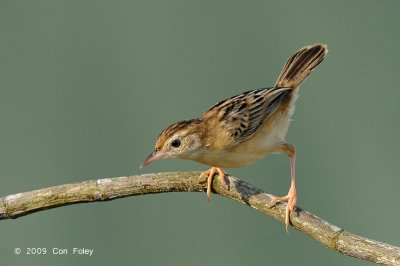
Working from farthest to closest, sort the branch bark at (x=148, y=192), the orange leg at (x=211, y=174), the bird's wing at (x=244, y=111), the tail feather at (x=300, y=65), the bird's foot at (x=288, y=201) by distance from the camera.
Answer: the tail feather at (x=300, y=65), the bird's wing at (x=244, y=111), the orange leg at (x=211, y=174), the bird's foot at (x=288, y=201), the branch bark at (x=148, y=192)

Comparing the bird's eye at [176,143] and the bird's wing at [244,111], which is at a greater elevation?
Result: the bird's wing at [244,111]

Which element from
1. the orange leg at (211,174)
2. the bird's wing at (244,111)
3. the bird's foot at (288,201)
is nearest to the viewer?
the bird's foot at (288,201)

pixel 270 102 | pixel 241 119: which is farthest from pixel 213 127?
pixel 270 102

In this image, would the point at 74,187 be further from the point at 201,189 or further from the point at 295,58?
the point at 295,58

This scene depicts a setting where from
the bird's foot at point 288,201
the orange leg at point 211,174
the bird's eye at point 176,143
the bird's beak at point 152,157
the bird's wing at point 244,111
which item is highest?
the bird's wing at point 244,111

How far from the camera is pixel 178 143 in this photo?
192 inches

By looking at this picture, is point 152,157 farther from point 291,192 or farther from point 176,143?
point 291,192

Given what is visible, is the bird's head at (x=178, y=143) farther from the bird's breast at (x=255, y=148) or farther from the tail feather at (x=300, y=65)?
the tail feather at (x=300, y=65)

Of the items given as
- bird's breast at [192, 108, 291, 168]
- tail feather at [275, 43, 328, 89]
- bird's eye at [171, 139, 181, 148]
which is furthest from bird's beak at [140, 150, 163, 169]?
tail feather at [275, 43, 328, 89]

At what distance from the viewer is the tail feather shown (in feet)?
19.6

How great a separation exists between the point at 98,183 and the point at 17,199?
54cm

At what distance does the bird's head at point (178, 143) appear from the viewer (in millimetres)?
4820

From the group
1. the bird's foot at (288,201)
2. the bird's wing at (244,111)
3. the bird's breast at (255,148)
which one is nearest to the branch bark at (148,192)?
the bird's foot at (288,201)

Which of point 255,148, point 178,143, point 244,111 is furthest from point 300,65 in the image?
point 178,143
